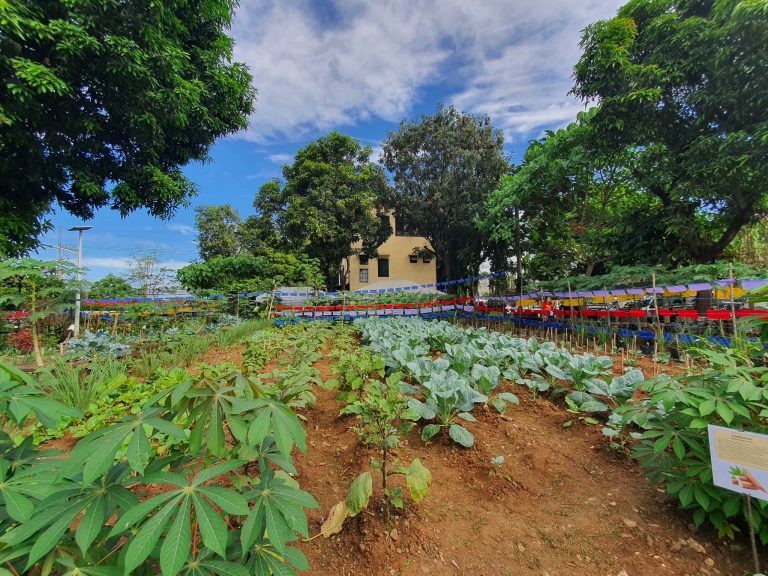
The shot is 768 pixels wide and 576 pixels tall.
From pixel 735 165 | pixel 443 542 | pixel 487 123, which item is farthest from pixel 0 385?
pixel 487 123

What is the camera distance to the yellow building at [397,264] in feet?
76.1

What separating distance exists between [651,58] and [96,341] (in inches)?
489

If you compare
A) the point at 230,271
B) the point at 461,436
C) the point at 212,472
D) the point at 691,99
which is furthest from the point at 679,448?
the point at 230,271

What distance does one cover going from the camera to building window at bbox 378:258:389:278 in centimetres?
2380

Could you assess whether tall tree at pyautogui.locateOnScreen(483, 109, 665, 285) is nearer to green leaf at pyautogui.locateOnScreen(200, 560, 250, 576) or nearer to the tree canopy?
the tree canopy

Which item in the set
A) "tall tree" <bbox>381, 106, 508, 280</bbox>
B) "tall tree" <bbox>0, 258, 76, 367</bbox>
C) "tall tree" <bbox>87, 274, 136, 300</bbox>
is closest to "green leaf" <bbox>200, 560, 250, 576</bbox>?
"tall tree" <bbox>0, 258, 76, 367</bbox>

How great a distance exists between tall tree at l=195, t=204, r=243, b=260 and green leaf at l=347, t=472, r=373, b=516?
2124cm

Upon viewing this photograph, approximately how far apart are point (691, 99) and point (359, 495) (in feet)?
32.7

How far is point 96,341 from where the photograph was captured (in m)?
5.38

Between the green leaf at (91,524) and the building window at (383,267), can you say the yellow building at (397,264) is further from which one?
the green leaf at (91,524)

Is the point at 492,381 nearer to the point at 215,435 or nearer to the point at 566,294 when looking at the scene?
the point at 215,435

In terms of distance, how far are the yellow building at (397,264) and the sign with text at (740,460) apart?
21.7 metres

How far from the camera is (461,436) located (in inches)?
87.6

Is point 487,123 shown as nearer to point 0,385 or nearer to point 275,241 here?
point 275,241
